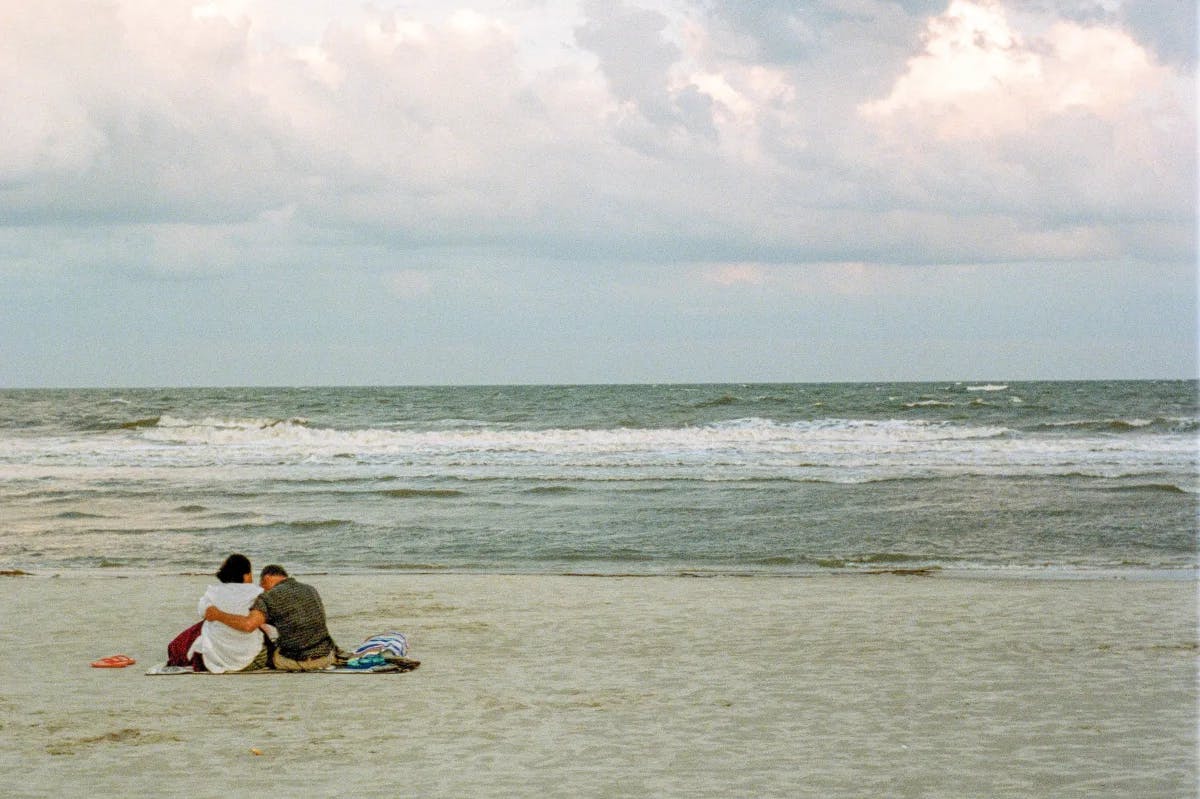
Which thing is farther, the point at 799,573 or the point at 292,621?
the point at 799,573

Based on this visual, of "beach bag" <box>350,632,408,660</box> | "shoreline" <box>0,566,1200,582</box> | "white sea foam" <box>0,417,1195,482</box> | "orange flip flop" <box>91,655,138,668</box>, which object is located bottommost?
"shoreline" <box>0,566,1200,582</box>

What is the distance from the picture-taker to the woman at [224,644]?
9.19 m

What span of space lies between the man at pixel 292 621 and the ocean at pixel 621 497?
671 cm

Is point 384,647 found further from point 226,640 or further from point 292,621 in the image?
point 226,640

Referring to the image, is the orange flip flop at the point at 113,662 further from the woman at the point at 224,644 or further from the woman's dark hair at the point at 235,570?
the woman's dark hair at the point at 235,570

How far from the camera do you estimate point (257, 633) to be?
928cm

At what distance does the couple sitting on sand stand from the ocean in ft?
22.2

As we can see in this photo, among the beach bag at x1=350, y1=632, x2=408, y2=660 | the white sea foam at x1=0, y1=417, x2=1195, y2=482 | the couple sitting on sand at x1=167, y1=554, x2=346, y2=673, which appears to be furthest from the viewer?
the white sea foam at x1=0, y1=417, x2=1195, y2=482

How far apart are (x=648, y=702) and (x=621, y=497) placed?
1618 centimetres

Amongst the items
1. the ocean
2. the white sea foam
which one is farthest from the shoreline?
the white sea foam

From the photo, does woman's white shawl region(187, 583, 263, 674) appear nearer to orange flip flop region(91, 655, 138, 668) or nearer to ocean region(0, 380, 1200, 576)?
orange flip flop region(91, 655, 138, 668)

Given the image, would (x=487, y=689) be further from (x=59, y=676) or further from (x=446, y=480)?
(x=446, y=480)

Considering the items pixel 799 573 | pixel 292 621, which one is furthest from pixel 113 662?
pixel 799 573

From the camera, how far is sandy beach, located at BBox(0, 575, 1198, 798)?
20.9 feet
